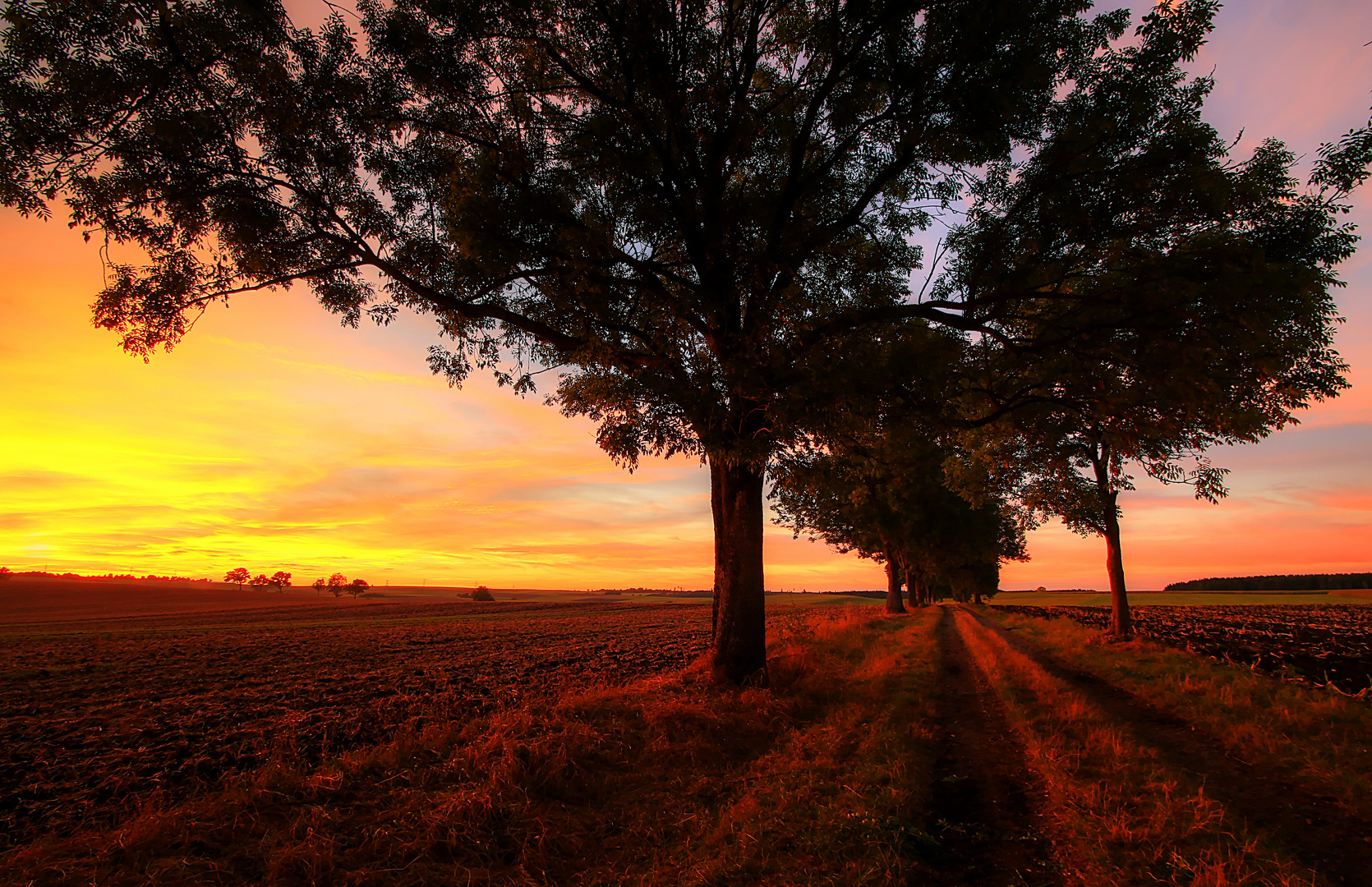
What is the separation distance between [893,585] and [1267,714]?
3211cm

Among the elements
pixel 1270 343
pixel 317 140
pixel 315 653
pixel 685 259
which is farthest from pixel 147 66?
pixel 315 653

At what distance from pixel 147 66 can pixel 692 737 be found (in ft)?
46.8

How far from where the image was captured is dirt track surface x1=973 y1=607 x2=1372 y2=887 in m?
4.75

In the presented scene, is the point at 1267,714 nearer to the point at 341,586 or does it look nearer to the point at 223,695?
the point at 223,695

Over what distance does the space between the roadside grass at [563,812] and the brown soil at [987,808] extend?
0.95 ft

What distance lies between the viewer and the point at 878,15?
33.6 feet

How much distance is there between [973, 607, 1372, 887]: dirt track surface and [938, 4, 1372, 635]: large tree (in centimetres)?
550

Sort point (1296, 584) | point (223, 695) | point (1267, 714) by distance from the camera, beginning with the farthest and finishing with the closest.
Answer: point (1296, 584) < point (223, 695) < point (1267, 714)

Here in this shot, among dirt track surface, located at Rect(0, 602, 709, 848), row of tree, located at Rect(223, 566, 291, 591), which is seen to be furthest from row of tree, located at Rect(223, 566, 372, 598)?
dirt track surface, located at Rect(0, 602, 709, 848)

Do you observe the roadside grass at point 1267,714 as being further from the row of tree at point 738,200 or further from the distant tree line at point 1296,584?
the distant tree line at point 1296,584

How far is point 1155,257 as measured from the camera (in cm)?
997

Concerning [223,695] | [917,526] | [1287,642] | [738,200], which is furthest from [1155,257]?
[917,526]

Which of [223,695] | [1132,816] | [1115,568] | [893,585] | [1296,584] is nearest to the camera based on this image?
[1132,816]

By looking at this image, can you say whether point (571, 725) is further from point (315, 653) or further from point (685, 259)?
point (315, 653)
